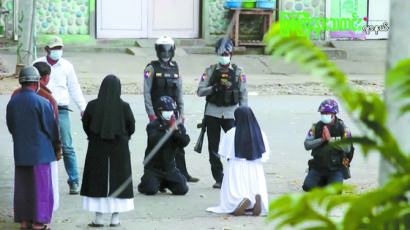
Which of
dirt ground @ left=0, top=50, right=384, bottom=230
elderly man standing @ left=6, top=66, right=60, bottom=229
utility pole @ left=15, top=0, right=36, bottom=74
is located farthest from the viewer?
utility pole @ left=15, top=0, right=36, bottom=74

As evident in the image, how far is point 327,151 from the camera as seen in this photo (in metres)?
9.84

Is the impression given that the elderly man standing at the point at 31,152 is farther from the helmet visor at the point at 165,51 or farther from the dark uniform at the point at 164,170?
the helmet visor at the point at 165,51

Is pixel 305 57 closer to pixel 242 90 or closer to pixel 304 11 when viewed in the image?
pixel 242 90

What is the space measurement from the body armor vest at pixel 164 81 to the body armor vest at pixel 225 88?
1.30 feet

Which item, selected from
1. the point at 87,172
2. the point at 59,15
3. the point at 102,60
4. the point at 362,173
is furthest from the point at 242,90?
the point at 59,15

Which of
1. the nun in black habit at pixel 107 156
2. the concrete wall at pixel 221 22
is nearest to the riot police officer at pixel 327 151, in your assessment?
the nun in black habit at pixel 107 156

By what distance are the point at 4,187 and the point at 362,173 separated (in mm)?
4086

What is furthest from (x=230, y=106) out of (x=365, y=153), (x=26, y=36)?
(x=26, y=36)

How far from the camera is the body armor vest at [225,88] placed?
1027 cm

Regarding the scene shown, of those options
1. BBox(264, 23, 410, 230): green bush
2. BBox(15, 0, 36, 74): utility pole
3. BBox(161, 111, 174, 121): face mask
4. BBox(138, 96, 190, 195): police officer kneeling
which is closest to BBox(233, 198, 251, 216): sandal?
BBox(138, 96, 190, 195): police officer kneeling

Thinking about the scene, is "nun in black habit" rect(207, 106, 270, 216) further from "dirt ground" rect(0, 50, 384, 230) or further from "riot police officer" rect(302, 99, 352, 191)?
"riot police officer" rect(302, 99, 352, 191)

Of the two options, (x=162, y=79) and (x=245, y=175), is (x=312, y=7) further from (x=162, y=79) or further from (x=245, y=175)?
(x=245, y=175)

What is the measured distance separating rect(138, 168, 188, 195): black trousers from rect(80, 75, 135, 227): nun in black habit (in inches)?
60.2

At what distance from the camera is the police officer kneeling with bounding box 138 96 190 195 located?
32.0ft
